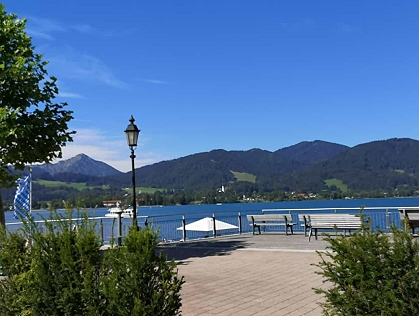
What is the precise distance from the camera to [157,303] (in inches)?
165

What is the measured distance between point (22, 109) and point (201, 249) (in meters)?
6.71

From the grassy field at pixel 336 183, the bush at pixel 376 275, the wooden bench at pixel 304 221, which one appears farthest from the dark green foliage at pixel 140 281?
the grassy field at pixel 336 183

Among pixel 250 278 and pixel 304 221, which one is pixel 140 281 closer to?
pixel 250 278

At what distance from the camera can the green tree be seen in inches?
479

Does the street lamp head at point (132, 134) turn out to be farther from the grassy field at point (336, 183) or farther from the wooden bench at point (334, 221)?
the grassy field at point (336, 183)

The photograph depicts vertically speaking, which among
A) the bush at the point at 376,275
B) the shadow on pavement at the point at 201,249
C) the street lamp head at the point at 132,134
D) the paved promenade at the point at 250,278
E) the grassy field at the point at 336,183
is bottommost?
the paved promenade at the point at 250,278

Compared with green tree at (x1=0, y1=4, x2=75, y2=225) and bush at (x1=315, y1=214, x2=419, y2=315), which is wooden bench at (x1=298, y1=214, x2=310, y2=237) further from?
bush at (x1=315, y1=214, x2=419, y2=315)

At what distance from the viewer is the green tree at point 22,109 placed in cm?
1216

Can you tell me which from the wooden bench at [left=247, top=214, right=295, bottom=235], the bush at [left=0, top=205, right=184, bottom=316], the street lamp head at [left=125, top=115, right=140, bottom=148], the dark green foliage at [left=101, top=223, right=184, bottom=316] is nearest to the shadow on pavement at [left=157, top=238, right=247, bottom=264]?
the wooden bench at [left=247, top=214, right=295, bottom=235]

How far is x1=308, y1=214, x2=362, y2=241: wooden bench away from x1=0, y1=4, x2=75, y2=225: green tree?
8.41 m

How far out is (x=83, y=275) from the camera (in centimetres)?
446

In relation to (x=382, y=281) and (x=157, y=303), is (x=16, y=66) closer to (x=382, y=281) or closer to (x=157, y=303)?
(x=157, y=303)

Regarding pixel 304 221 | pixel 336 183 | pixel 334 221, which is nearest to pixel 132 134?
pixel 334 221

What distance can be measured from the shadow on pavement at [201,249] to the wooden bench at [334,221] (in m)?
2.45
